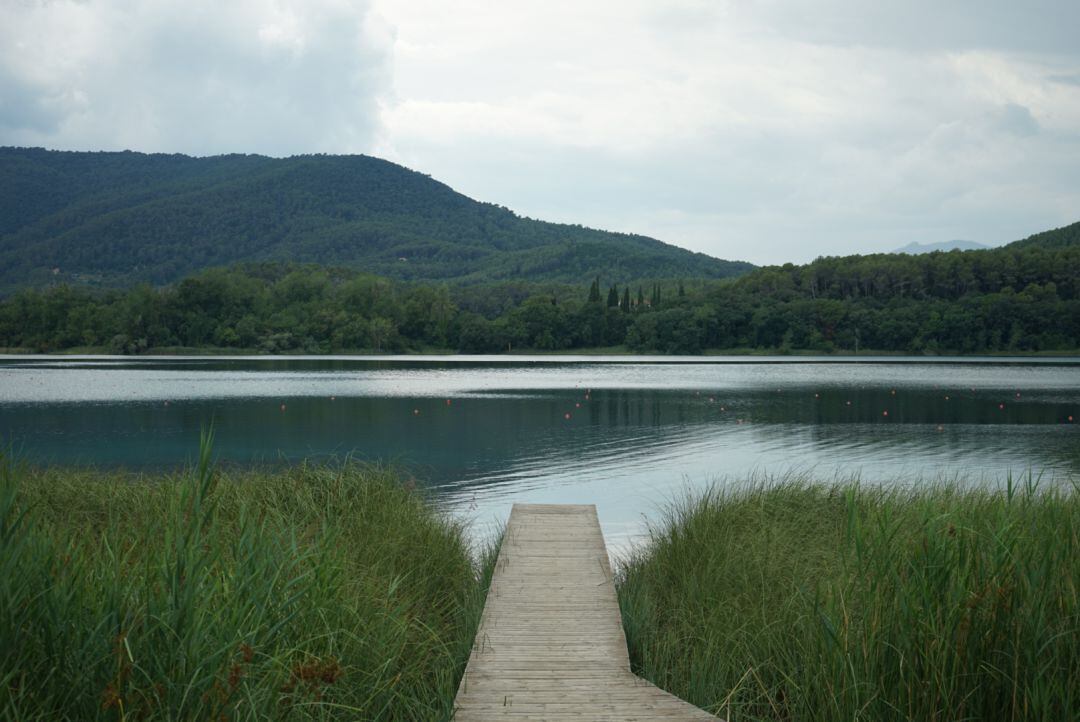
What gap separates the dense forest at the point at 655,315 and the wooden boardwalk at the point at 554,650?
81.6 meters

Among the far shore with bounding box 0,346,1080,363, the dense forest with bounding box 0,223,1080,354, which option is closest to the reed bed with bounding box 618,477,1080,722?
the far shore with bounding box 0,346,1080,363

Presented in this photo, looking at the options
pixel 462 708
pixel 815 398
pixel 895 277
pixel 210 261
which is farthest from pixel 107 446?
pixel 210 261

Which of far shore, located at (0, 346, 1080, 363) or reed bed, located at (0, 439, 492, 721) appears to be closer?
reed bed, located at (0, 439, 492, 721)

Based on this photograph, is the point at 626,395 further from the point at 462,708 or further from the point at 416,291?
the point at 416,291

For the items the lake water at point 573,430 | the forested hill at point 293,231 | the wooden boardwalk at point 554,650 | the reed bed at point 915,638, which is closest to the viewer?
the reed bed at point 915,638

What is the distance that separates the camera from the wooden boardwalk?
4.45 m

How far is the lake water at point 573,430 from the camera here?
15.5 metres

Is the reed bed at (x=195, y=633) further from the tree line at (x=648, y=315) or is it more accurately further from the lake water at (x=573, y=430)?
the tree line at (x=648, y=315)

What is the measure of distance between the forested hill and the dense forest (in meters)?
41.3

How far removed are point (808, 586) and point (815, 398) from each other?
28835 millimetres

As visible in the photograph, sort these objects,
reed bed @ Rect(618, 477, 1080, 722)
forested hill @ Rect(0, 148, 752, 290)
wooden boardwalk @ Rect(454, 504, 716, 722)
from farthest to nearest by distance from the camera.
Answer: forested hill @ Rect(0, 148, 752, 290)
wooden boardwalk @ Rect(454, 504, 716, 722)
reed bed @ Rect(618, 477, 1080, 722)

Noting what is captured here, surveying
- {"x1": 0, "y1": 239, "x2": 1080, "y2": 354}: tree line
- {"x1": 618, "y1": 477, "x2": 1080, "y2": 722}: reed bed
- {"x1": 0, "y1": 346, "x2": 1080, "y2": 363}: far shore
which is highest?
{"x1": 0, "y1": 239, "x2": 1080, "y2": 354}: tree line

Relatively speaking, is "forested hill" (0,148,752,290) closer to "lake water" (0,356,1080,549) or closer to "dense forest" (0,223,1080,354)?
"dense forest" (0,223,1080,354)

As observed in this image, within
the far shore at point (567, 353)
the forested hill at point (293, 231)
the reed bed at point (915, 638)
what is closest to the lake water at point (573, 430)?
the reed bed at point (915, 638)
